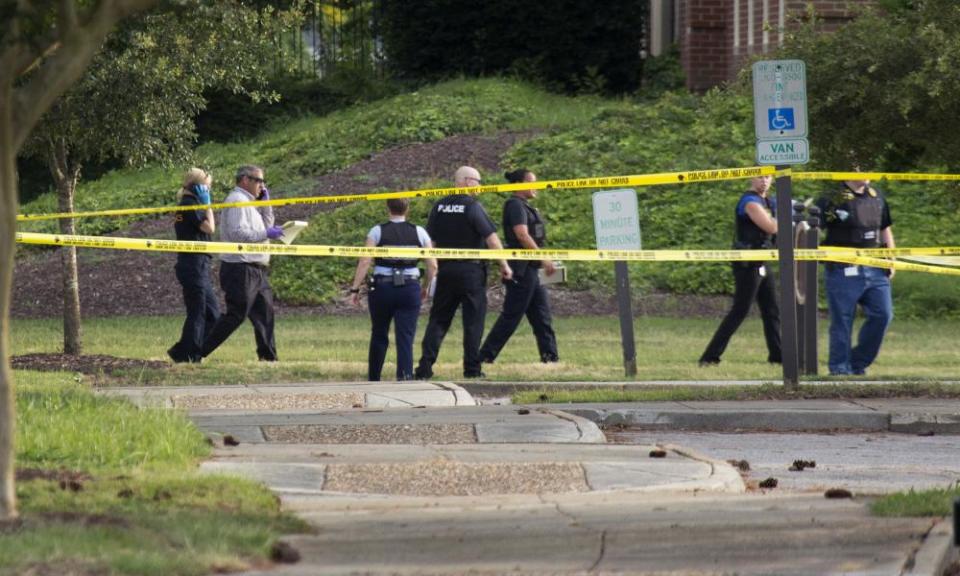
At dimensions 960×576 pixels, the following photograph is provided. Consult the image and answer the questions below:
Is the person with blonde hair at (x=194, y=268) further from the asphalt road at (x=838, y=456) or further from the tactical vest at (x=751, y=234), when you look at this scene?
the asphalt road at (x=838, y=456)

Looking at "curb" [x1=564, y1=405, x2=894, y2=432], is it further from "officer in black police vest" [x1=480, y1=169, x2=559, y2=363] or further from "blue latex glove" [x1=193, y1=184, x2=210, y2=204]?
"blue latex glove" [x1=193, y1=184, x2=210, y2=204]

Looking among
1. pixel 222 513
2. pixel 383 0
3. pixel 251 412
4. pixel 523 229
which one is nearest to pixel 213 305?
pixel 523 229

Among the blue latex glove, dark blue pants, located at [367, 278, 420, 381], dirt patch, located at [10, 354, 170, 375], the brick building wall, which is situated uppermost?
the brick building wall

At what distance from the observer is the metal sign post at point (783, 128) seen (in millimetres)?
12109

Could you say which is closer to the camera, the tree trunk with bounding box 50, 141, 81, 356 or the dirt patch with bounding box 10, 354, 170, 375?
the dirt patch with bounding box 10, 354, 170, 375

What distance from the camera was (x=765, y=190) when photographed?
1500 centimetres

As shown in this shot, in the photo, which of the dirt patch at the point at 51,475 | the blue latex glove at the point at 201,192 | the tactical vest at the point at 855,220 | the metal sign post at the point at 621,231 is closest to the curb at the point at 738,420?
the metal sign post at the point at 621,231

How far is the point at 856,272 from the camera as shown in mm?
14391

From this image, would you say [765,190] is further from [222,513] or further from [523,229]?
[222,513]

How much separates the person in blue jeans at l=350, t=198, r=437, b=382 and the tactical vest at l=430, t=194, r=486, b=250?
409mm

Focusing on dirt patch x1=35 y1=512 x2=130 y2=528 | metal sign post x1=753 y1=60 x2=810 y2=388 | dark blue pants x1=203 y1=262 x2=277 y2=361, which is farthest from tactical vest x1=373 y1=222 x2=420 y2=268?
dirt patch x1=35 y1=512 x2=130 y2=528

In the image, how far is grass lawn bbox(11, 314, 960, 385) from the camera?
14359 mm

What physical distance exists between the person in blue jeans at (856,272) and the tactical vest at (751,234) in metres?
0.63

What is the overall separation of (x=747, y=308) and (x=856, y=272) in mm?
1141
